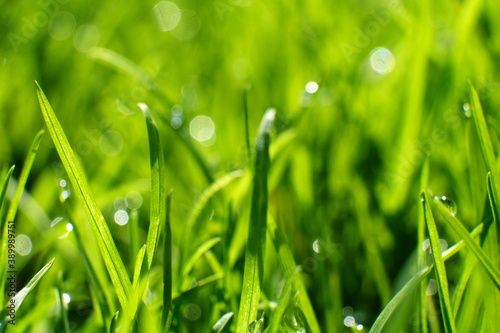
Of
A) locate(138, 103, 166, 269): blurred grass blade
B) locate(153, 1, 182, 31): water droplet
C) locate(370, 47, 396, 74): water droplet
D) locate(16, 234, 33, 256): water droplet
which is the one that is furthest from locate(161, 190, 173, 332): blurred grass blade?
locate(153, 1, 182, 31): water droplet

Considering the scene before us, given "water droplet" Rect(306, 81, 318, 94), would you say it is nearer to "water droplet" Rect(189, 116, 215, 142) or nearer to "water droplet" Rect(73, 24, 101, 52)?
"water droplet" Rect(189, 116, 215, 142)

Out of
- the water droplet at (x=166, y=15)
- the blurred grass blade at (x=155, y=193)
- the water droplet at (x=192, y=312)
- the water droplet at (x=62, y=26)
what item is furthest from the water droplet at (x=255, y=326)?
the water droplet at (x=166, y=15)

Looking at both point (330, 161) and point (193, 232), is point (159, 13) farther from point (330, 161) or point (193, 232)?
point (193, 232)

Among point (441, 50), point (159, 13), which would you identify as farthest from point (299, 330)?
point (159, 13)

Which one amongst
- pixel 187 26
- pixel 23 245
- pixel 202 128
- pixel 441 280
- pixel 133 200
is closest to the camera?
pixel 441 280

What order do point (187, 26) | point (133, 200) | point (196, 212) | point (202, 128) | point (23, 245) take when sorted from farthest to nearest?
point (187, 26) < point (202, 128) < point (133, 200) < point (23, 245) < point (196, 212)

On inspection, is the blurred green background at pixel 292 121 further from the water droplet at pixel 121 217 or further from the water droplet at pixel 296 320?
the water droplet at pixel 296 320

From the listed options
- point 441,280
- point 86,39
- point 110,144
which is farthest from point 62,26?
point 441,280

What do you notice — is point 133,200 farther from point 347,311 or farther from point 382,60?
point 382,60
